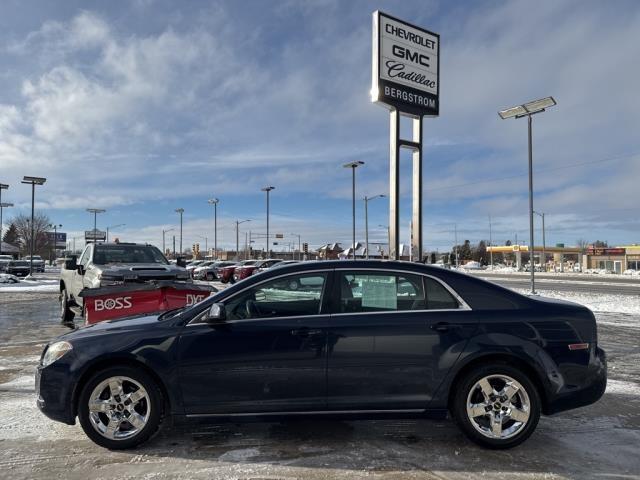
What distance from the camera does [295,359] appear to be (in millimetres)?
4359

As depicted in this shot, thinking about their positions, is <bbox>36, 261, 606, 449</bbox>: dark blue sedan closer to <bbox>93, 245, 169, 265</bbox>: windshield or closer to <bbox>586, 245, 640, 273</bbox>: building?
<bbox>93, 245, 169, 265</bbox>: windshield

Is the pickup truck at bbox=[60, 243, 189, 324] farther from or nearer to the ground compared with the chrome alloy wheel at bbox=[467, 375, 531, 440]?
farther from the ground

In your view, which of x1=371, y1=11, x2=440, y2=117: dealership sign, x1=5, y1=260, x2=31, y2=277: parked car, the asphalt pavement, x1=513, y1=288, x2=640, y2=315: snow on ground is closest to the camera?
the asphalt pavement

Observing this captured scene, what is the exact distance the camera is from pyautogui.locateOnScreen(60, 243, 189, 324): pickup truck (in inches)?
369

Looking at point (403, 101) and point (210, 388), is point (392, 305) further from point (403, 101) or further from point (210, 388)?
point (403, 101)

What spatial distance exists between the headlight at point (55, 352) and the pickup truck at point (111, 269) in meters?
4.45

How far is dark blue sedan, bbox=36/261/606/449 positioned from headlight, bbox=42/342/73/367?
0.01m

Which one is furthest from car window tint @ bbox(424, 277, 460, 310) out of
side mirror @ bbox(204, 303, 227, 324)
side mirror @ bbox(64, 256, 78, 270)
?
side mirror @ bbox(64, 256, 78, 270)

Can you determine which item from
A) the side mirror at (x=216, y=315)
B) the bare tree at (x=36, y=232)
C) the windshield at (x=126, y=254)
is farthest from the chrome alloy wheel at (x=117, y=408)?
the bare tree at (x=36, y=232)

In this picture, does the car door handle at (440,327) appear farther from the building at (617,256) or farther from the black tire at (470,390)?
the building at (617,256)

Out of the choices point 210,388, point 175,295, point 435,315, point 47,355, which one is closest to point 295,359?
point 210,388

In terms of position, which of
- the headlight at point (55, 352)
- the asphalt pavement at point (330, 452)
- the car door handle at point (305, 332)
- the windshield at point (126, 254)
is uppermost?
the windshield at point (126, 254)

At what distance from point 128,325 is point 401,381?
2.38 m

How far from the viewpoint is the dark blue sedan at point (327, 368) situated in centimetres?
435
